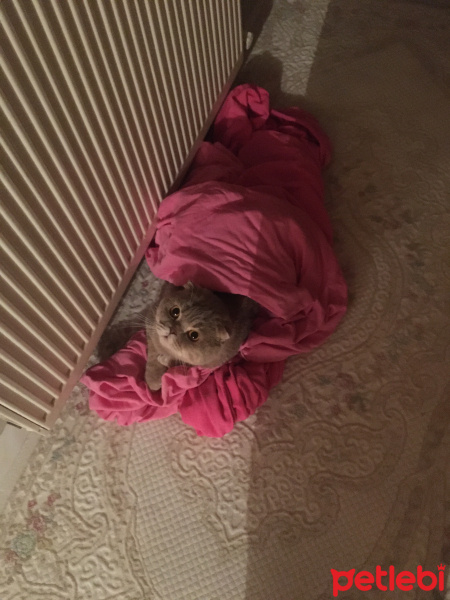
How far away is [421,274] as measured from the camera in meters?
1.26

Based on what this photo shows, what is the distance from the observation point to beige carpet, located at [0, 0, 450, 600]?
0.98 metres

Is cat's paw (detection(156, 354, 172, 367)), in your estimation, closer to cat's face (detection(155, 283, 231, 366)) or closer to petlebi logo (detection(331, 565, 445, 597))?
cat's face (detection(155, 283, 231, 366))

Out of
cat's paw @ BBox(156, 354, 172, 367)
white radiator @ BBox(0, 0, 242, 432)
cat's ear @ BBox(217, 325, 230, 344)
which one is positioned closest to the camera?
white radiator @ BBox(0, 0, 242, 432)

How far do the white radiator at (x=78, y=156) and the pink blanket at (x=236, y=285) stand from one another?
0.35ft

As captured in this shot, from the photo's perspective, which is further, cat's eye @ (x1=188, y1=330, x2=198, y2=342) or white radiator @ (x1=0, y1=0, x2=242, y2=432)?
cat's eye @ (x1=188, y1=330, x2=198, y2=342)

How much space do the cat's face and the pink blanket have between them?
0.30 ft

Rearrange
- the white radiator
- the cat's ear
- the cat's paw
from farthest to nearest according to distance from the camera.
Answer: the cat's paw, the cat's ear, the white radiator

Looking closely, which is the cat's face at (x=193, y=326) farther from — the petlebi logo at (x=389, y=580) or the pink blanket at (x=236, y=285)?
the petlebi logo at (x=389, y=580)

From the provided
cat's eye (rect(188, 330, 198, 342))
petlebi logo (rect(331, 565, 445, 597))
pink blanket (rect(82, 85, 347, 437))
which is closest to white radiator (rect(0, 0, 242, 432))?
pink blanket (rect(82, 85, 347, 437))

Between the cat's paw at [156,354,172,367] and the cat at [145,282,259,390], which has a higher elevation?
the cat at [145,282,259,390]

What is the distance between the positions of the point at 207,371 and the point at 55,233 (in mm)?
463

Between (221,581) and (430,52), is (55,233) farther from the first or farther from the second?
(430,52)

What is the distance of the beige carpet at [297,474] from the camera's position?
38.8 inches

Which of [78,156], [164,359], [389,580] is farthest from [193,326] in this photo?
[389,580]
